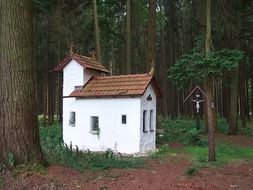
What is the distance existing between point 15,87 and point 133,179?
11.9 ft

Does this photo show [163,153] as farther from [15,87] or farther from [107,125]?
[15,87]

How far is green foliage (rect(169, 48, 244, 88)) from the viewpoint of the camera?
1386 cm

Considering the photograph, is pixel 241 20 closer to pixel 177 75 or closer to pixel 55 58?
pixel 177 75

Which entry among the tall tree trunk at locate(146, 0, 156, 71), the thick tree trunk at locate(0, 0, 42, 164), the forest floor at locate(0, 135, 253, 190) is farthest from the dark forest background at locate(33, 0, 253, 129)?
the thick tree trunk at locate(0, 0, 42, 164)

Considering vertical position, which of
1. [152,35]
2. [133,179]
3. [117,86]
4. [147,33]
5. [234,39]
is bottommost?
[133,179]

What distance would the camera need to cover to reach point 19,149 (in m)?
9.71

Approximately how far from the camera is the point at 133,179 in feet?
34.2

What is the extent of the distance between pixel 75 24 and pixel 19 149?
17.6 m

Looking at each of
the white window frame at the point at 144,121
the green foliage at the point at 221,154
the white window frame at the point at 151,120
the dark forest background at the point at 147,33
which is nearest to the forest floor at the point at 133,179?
the green foliage at the point at 221,154

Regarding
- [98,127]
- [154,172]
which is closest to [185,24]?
[98,127]

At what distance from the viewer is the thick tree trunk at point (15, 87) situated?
31.7 ft

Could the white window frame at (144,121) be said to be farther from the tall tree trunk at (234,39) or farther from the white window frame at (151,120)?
the tall tree trunk at (234,39)

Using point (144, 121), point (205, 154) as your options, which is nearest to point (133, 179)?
point (205, 154)

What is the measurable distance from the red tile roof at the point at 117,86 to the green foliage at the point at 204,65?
11.1 feet
